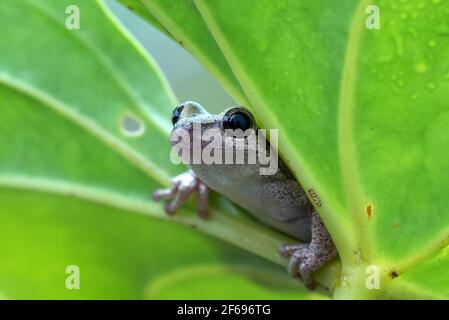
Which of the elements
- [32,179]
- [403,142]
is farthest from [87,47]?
[403,142]

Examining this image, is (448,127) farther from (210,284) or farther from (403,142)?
(210,284)

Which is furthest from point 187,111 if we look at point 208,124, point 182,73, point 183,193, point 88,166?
point 182,73

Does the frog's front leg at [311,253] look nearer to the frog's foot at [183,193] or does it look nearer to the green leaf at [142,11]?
the frog's foot at [183,193]

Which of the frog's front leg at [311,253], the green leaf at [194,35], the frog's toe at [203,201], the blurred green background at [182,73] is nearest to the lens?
the green leaf at [194,35]

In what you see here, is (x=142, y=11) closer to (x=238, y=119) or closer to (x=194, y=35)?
(x=194, y=35)

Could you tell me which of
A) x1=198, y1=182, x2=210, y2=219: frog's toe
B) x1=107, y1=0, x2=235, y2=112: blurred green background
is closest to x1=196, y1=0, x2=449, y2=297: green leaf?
x1=198, y1=182, x2=210, y2=219: frog's toe

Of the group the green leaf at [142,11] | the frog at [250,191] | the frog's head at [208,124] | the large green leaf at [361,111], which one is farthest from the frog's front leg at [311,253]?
the green leaf at [142,11]
